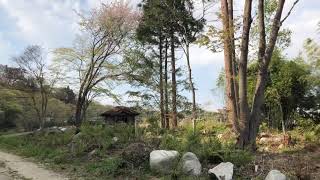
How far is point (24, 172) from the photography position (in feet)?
42.5

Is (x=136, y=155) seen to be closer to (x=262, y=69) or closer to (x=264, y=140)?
(x=262, y=69)

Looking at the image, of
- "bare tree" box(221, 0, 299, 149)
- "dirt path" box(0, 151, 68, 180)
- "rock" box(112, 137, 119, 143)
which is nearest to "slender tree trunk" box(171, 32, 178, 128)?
"rock" box(112, 137, 119, 143)

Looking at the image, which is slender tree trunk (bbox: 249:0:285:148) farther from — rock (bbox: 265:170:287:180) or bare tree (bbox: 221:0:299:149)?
rock (bbox: 265:170:287:180)

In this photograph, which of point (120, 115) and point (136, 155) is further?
point (120, 115)

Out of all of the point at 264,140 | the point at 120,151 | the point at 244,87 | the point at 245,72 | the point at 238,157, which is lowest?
the point at 238,157

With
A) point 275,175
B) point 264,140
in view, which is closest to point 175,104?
point 264,140

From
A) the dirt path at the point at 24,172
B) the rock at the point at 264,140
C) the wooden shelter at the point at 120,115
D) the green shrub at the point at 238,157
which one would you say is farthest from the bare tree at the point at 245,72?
the wooden shelter at the point at 120,115

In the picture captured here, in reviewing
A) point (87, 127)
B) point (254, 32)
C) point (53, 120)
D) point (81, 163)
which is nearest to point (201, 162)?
point (81, 163)

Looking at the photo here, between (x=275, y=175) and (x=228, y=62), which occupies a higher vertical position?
(x=228, y=62)

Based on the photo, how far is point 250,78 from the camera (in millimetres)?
25656

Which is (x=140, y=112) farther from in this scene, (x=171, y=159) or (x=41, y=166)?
(x=171, y=159)

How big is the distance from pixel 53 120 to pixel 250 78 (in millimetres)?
35343

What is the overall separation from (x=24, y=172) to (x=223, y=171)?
5817 millimetres

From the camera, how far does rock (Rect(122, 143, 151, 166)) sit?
1233 centimetres
